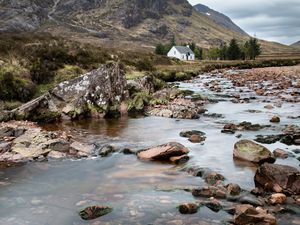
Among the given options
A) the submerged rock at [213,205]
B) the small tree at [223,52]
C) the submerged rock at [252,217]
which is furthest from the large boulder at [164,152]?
the small tree at [223,52]

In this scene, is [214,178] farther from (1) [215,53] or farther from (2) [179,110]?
(1) [215,53]

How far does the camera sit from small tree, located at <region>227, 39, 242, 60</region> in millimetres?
150625

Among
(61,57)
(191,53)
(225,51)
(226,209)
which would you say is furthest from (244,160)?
(191,53)

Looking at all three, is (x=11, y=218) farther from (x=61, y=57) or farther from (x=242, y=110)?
(x=61, y=57)

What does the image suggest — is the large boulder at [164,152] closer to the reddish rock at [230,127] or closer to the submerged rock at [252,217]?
the reddish rock at [230,127]

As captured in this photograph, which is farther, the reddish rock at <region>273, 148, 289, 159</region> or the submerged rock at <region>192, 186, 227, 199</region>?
the reddish rock at <region>273, 148, 289, 159</region>

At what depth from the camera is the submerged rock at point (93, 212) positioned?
11.2 meters

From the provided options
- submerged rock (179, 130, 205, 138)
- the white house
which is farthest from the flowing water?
the white house

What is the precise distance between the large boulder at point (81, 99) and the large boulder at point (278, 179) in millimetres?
17257

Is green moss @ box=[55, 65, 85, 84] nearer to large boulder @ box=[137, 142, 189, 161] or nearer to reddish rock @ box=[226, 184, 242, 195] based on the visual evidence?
large boulder @ box=[137, 142, 189, 161]

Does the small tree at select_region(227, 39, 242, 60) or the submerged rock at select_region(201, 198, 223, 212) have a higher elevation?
the small tree at select_region(227, 39, 242, 60)

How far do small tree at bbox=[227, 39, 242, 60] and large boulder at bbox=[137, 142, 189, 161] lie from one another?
138120mm

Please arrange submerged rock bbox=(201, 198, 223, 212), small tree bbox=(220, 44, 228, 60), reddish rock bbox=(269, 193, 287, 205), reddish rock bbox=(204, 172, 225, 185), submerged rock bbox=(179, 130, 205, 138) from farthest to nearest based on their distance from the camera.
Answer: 1. small tree bbox=(220, 44, 228, 60)
2. submerged rock bbox=(179, 130, 205, 138)
3. reddish rock bbox=(204, 172, 225, 185)
4. reddish rock bbox=(269, 193, 287, 205)
5. submerged rock bbox=(201, 198, 223, 212)

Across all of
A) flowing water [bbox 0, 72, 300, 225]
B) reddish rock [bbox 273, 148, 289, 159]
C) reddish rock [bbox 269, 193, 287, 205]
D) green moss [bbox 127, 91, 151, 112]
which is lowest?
flowing water [bbox 0, 72, 300, 225]
